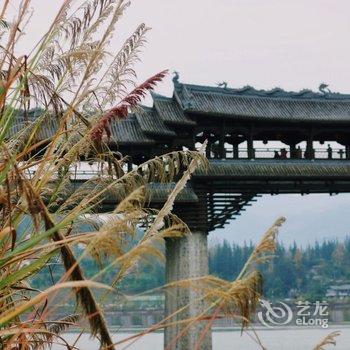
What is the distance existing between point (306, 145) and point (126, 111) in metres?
21.2

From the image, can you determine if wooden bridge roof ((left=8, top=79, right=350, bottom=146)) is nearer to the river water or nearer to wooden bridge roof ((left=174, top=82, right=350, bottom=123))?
wooden bridge roof ((left=174, top=82, right=350, bottom=123))

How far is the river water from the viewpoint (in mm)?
55544

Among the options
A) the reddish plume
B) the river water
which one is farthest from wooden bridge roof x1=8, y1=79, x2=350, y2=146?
the river water

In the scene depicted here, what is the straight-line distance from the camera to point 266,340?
216ft

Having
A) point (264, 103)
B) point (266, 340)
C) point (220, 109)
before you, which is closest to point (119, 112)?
point (220, 109)

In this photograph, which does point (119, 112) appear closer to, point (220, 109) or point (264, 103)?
point (220, 109)

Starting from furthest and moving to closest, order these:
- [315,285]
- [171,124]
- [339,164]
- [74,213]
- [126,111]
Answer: [315,285] < [339,164] < [171,124] < [126,111] < [74,213]

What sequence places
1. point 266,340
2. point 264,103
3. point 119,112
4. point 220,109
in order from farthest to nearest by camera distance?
point 266,340
point 264,103
point 220,109
point 119,112

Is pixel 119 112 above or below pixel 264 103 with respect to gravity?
below

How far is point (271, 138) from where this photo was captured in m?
24.3

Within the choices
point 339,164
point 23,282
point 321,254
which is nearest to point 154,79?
point 23,282

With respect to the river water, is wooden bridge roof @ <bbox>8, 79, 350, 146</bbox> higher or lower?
higher

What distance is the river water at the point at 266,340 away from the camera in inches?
2187

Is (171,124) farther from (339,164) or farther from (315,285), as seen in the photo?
(315,285)
